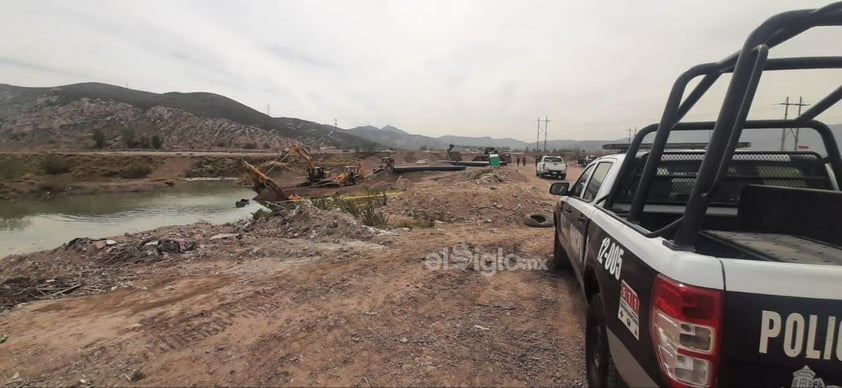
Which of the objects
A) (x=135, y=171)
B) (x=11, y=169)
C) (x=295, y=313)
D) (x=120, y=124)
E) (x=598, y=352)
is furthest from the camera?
(x=120, y=124)

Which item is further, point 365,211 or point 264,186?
point 264,186

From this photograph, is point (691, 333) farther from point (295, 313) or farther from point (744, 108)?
point (295, 313)

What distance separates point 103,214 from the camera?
917 inches

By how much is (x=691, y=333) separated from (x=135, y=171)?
5364 cm

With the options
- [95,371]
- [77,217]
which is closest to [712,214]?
[95,371]

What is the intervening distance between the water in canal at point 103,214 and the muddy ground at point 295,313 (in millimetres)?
9078

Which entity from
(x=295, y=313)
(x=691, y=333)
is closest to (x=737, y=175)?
(x=691, y=333)

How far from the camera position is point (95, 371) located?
3639mm

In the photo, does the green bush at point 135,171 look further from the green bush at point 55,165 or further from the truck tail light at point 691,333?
the truck tail light at point 691,333

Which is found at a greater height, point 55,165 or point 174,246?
point 55,165

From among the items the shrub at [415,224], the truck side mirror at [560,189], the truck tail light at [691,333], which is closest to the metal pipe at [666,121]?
the truck tail light at [691,333]

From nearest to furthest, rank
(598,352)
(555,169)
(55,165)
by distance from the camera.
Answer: (598,352) < (555,169) < (55,165)

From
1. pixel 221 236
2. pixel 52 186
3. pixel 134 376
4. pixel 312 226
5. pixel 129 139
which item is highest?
pixel 129 139

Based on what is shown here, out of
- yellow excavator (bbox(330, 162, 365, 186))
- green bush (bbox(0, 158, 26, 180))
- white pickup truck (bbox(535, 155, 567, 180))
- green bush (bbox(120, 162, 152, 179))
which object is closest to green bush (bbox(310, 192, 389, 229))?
yellow excavator (bbox(330, 162, 365, 186))
